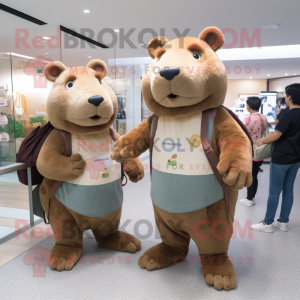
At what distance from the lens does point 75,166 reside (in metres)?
1.93

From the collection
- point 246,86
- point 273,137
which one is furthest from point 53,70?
point 246,86

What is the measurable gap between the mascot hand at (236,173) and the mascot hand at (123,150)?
60 centimetres

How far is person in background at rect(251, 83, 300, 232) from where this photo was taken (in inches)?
98.7

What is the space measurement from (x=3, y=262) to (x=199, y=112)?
1810mm

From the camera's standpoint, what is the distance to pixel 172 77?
155 centimetres

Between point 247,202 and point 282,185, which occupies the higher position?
point 282,185

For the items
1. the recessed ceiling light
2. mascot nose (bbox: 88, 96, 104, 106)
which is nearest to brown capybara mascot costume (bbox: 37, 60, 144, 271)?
mascot nose (bbox: 88, 96, 104, 106)

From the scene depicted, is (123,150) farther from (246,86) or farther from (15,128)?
(246,86)

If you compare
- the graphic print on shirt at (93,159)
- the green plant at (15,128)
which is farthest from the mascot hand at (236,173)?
the green plant at (15,128)

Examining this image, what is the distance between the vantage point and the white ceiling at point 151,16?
3416mm

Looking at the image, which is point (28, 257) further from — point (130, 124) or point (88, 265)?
point (130, 124)

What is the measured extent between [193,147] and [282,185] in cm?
137

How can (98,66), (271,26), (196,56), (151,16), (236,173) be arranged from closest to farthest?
(236,173) < (196,56) < (98,66) < (151,16) < (271,26)

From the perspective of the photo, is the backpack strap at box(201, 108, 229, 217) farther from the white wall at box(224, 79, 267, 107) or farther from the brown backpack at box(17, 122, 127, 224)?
the white wall at box(224, 79, 267, 107)
